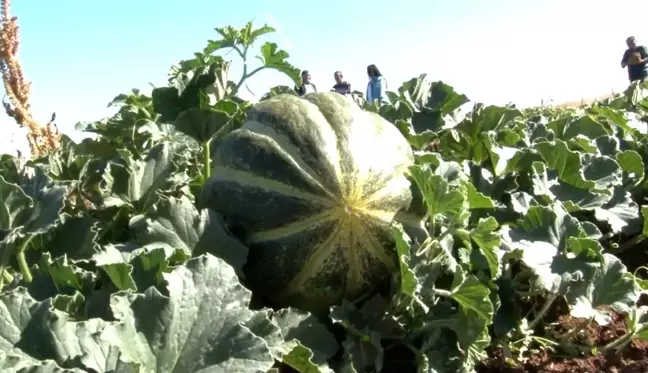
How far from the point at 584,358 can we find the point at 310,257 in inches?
38.1

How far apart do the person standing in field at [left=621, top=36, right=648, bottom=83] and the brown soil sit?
28.7 feet

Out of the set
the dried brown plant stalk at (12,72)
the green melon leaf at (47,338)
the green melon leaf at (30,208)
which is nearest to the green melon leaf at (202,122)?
the green melon leaf at (30,208)

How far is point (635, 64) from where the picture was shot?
34.1ft

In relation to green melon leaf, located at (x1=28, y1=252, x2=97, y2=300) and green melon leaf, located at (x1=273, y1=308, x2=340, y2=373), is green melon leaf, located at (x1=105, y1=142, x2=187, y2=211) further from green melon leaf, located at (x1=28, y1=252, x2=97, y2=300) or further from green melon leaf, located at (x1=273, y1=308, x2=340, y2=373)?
green melon leaf, located at (x1=273, y1=308, x2=340, y2=373)

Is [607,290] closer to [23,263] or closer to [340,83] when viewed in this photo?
[23,263]

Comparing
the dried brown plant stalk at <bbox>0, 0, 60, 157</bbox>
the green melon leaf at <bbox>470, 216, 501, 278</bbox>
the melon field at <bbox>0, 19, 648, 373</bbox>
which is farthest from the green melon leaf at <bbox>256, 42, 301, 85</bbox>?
the dried brown plant stalk at <bbox>0, 0, 60, 157</bbox>

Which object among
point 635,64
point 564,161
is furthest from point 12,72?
point 635,64

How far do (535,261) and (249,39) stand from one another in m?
1.56

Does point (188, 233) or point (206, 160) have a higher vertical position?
point (206, 160)

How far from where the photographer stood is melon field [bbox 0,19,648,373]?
1475 mm

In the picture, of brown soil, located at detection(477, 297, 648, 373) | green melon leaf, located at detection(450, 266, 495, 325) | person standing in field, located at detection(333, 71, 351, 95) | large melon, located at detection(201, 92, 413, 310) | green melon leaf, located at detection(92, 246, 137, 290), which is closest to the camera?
green melon leaf, located at detection(92, 246, 137, 290)

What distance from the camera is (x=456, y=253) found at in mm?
2293

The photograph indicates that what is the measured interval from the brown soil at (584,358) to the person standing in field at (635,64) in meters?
8.76

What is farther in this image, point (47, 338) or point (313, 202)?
point (313, 202)
